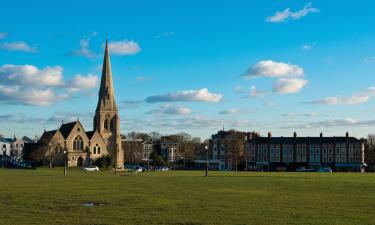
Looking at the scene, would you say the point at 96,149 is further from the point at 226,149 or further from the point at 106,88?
the point at 226,149

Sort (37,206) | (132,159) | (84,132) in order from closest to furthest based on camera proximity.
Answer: (37,206), (84,132), (132,159)

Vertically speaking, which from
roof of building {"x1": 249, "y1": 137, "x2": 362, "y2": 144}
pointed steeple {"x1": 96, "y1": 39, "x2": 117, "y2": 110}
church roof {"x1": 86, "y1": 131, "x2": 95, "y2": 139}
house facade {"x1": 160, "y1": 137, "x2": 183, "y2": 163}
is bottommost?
house facade {"x1": 160, "y1": 137, "x2": 183, "y2": 163}

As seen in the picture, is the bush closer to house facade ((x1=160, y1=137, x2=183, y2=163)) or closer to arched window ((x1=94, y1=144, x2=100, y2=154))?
arched window ((x1=94, y1=144, x2=100, y2=154))

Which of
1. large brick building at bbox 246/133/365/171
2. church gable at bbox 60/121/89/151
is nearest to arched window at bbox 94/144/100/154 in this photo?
church gable at bbox 60/121/89/151

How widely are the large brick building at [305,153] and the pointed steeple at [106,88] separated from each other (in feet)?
125

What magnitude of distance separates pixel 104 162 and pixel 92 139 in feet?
42.2

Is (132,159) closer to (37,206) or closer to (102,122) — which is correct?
(102,122)

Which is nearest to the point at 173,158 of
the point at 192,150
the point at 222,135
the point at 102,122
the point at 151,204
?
the point at 192,150

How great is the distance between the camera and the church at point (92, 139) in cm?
12862

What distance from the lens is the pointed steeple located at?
14505cm

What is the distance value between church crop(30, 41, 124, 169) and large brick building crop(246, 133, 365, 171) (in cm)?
3602

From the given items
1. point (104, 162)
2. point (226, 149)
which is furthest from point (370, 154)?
point (104, 162)

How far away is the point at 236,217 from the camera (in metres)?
21.4

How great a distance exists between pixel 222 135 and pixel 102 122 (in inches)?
1355
